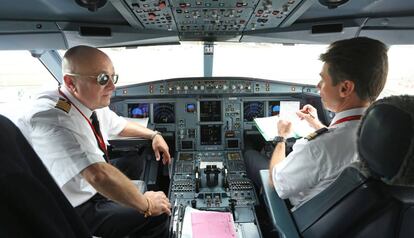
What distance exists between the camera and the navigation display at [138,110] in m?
3.34

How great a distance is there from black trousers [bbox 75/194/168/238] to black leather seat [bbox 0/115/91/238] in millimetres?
1044

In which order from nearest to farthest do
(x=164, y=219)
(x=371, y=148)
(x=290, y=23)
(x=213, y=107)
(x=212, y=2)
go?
(x=371, y=148)
(x=212, y=2)
(x=164, y=219)
(x=290, y=23)
(x=213, y=107)

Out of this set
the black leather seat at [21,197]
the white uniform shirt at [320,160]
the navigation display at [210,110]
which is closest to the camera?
the black leather seat at [21,197]

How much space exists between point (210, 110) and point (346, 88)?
1.98 m

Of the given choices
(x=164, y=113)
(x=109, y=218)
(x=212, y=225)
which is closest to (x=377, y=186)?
(x=212, y=225)

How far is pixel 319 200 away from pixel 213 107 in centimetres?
207

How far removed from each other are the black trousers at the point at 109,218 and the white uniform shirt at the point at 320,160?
841 mm

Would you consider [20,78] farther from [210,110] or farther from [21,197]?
[21,197]

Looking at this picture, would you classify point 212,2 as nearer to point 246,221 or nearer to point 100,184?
point 100,184

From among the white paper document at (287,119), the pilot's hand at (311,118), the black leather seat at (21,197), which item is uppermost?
the black leather seat at (21,197)

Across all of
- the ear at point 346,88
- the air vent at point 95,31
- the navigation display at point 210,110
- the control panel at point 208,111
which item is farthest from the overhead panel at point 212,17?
the navigation display at point 210,110

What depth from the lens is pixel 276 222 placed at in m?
1.50

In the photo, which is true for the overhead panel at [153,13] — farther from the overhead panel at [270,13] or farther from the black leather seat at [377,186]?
the black leather seat at [377,186]

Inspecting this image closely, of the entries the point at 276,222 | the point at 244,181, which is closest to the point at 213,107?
the point at 244,181
